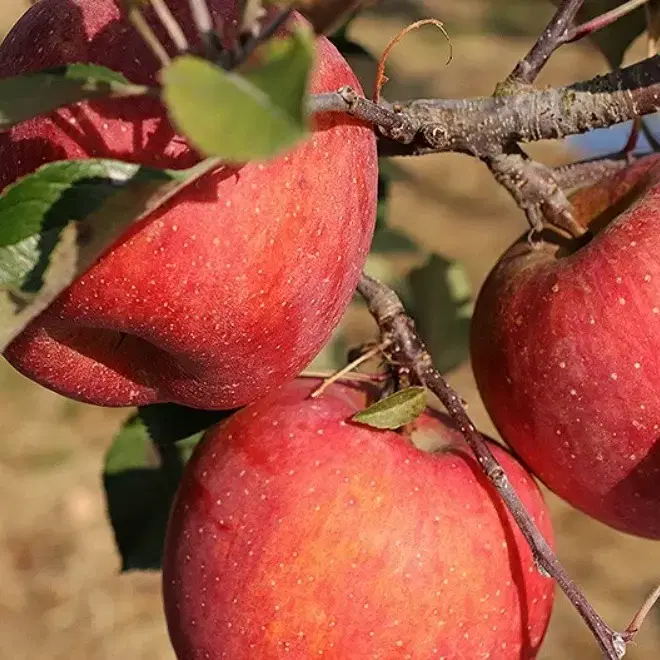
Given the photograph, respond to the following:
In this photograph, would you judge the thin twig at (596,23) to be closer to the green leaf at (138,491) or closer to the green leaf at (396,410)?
the green leaf at (396,410)

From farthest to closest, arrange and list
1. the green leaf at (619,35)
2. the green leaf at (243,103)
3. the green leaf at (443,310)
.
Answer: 1. the green leaf at (443,310)
2. the green leaf at (619,35)
3. the green leaf at (243,103)

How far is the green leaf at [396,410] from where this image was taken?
0.66m

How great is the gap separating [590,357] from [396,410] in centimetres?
12

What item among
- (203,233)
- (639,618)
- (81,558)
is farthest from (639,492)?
(81,558)

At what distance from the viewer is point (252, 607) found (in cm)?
65

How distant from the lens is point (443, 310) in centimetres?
99

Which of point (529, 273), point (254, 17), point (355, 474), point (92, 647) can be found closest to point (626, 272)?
point (529, 273)

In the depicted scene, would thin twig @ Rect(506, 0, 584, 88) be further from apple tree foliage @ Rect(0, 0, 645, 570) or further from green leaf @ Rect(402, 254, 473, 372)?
green leaf @ Rect(402, 254, 473, 372)

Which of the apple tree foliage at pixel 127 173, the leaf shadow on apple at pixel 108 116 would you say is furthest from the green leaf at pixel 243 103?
the leaf shadow on apple at pixel 108 116

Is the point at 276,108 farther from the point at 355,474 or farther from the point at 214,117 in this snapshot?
the point at 355,474

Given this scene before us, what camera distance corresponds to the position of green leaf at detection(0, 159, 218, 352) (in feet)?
1.43

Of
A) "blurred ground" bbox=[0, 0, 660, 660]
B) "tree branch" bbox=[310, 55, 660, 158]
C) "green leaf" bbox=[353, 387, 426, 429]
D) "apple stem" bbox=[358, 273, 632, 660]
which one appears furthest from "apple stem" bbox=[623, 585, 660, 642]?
"blurred ground" bbox=[0, 0, 660, 660]

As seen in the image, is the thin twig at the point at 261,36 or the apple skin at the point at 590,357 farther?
the apple skin at the point at 590,357

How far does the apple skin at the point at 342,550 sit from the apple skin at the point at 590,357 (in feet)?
0.16
